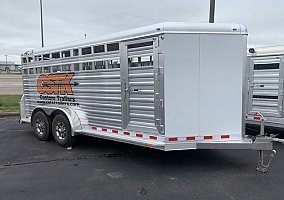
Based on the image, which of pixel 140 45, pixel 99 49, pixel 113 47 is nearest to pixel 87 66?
pixel 99 49

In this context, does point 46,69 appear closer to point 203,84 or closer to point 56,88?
point 56,88

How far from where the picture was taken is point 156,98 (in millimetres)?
4293

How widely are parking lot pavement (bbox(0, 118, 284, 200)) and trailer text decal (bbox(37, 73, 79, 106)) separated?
103cm

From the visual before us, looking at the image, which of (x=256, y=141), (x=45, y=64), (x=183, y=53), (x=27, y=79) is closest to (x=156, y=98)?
(x=183, y=53)

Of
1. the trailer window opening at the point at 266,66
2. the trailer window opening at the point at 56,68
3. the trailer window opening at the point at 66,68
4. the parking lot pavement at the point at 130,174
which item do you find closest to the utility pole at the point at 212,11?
the trailer window opening at the point at 266,66

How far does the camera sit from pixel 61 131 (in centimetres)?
611

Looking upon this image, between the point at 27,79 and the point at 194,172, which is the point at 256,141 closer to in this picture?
the point at 194,172

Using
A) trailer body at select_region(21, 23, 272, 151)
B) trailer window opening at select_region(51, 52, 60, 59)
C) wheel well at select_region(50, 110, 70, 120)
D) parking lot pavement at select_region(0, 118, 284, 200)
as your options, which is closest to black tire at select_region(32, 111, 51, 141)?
wheel well at select_region(50, 110, 70, 120)

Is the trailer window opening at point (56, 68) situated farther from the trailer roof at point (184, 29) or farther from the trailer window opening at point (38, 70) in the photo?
the trailer roof at point (184, 29)

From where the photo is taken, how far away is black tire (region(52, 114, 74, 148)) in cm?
582

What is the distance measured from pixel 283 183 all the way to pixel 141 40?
3236 mm

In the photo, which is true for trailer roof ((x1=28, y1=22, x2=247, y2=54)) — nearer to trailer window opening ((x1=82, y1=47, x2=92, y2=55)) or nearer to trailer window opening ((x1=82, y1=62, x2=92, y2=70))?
trailer window opening ((x1=82, y1=47, x2=92, y2=55))

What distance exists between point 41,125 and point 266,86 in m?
6.02

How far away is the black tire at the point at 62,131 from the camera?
582 centimetres
